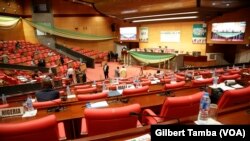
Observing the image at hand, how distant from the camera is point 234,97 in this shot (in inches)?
90.9

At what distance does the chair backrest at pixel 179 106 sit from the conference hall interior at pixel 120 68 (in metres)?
0.01

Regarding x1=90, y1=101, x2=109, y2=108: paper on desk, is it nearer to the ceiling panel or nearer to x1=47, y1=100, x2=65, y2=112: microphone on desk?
x1=47, y1=100, x2=65, y2=112: microphone on desk

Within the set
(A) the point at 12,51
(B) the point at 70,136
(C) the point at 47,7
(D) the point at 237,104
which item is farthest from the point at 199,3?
(C) the point at 47,7

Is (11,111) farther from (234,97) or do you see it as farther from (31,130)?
(234,97)

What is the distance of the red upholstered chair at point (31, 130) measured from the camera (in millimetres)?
1652

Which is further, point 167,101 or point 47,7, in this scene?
point 47,7

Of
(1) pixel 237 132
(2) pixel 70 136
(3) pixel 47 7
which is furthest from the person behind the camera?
(3) pixel 47 7

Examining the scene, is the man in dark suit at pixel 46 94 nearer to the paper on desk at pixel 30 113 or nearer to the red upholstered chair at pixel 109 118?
the paper on desk at pixel 30 113

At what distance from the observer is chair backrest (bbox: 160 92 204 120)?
218cm

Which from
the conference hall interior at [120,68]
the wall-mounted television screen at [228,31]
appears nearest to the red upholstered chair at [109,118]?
the conference hall interior at [120,68]

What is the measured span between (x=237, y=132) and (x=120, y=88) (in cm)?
306

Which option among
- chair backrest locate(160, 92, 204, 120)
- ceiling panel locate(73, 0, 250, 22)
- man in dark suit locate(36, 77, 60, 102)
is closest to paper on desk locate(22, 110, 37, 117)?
man in dark suit locate(36, 77, 60, 102)

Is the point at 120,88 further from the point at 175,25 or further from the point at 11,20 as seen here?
the point at 11,20

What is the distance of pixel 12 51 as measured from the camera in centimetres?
1305
